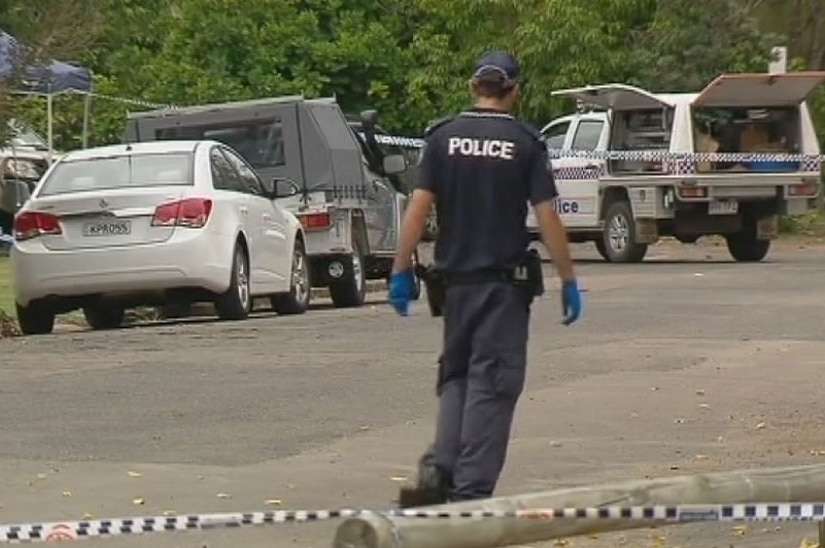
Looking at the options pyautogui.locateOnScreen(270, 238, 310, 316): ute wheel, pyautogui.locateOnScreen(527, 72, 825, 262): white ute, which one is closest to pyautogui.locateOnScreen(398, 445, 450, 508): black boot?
pyautogui.locateOnScreen(270, 238, 310, 316): ute wheel

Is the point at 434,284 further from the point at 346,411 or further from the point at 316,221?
the point at 316,221

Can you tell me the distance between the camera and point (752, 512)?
6.93m

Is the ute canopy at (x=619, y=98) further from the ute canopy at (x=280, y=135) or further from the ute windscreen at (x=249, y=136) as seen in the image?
the ute windscreen at (x=249, y=136)

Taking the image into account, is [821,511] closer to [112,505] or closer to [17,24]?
[112,505]

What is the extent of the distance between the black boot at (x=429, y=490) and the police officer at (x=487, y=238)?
14 millimetres

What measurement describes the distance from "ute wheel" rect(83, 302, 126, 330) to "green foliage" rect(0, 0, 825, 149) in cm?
1600

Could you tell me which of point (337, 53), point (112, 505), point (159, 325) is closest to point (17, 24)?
point (159, 325)

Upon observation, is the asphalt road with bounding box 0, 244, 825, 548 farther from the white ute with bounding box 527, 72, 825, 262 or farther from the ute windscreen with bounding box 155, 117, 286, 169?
the white ute with bounding box 527, 72, 825, 262

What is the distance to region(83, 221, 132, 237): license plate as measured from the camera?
17.7m

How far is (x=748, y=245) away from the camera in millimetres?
28500

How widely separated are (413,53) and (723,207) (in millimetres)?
13361

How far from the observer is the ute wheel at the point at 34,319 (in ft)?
60.1

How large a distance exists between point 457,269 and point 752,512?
76.1 inches

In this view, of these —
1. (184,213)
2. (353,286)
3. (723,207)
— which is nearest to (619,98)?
(723,207)
